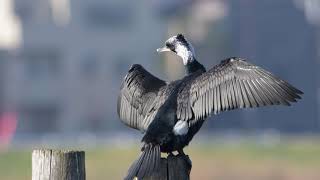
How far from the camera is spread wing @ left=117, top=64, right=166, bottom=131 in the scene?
9711 millimetres

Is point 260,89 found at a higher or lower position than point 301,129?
higher

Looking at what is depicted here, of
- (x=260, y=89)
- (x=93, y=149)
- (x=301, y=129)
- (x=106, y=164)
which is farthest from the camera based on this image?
(x=301, y=129)

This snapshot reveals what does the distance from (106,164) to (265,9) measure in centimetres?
3878

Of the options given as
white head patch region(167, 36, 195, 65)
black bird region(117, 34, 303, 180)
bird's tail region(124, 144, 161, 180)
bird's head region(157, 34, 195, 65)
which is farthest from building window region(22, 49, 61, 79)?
bird's tail region(124, 144, 161, 180)

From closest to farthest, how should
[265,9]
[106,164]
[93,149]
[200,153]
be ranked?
[106,164], [200,153], [93,149], [265,9]

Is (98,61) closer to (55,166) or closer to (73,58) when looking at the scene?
(73,58)

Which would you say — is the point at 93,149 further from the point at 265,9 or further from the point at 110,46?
the point at 265,9

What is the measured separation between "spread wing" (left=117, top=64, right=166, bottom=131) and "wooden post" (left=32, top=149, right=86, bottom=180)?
2.26 m

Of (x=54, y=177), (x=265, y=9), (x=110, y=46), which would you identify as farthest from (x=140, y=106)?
(x=265, y=9)

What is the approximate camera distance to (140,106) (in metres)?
9.73

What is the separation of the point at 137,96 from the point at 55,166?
2572mm

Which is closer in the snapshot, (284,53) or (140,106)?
(140,106)

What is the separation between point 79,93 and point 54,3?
4681mm

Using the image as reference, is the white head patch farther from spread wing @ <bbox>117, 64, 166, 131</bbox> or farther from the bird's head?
spread wing @ <bbox>117, 64, 166, 131</bbox>
